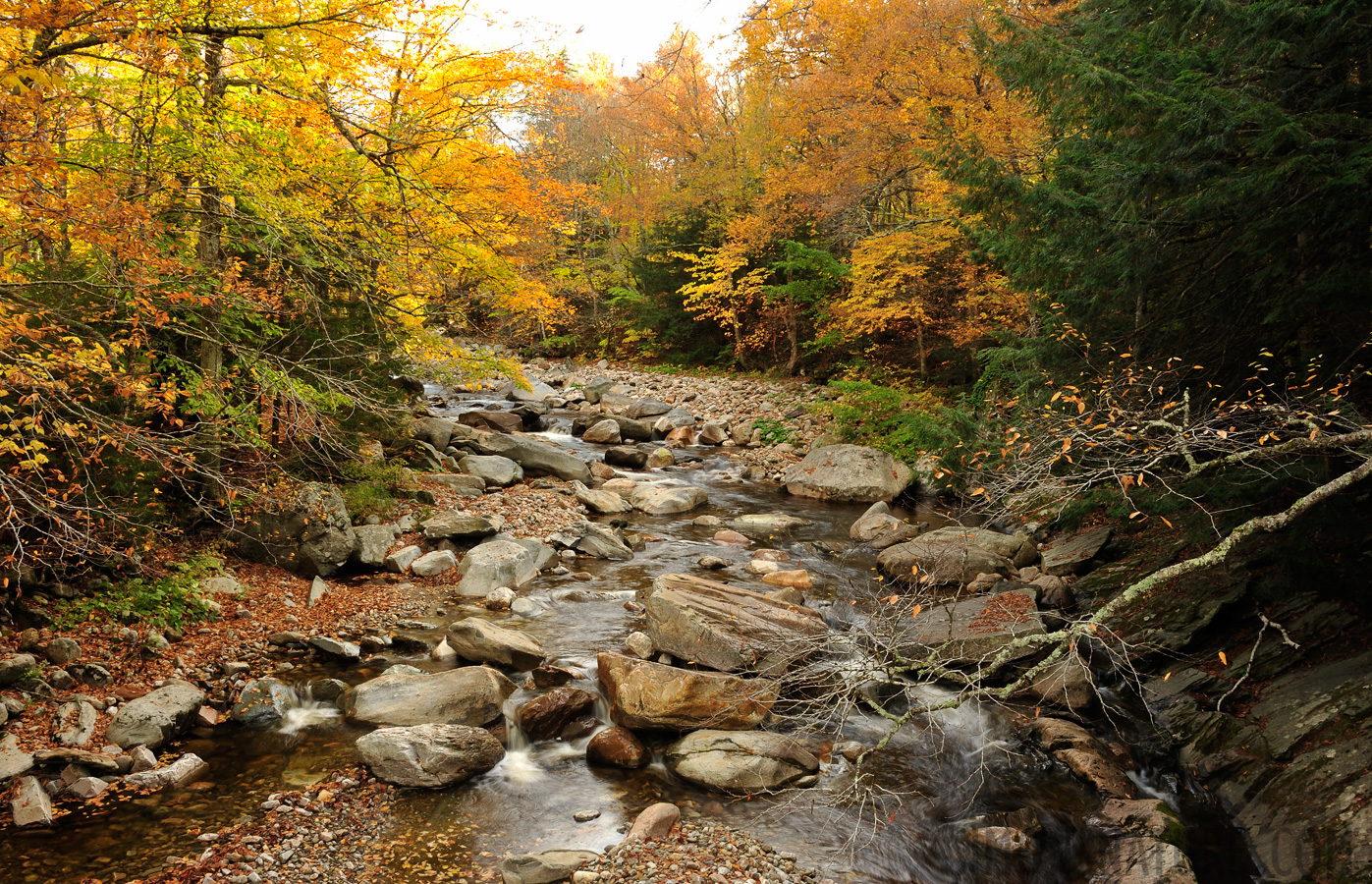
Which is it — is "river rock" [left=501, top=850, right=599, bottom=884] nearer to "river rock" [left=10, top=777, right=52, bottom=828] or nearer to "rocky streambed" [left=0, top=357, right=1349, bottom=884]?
"rocky streambed" [left=0, top=357, right=1349, bottom=884]

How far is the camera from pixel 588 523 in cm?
1123

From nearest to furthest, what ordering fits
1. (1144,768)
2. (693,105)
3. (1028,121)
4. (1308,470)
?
(1308,470) < (1144,768) < (1028,121) < (693,105)

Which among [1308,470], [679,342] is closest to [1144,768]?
[1308,470]

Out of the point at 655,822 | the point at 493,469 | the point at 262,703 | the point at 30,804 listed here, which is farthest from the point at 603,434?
the point at 30,804

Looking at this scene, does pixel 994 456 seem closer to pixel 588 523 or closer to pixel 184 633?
pixel 588 523

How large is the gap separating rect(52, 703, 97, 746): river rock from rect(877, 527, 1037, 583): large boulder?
8.08 metres

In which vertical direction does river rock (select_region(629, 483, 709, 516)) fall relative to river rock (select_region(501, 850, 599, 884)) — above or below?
above

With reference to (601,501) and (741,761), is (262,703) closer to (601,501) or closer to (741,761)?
(741,761)

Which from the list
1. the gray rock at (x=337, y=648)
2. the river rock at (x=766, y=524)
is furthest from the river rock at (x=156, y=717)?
the river rock at (x=766, y=524)

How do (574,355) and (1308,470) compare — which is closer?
(1308,470)

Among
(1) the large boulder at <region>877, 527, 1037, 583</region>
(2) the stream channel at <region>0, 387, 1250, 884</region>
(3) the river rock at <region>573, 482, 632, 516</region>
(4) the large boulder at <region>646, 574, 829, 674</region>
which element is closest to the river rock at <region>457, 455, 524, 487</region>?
(3) the river rock at <region>573, 482, 632, 516</region>

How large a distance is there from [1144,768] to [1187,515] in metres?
2.13

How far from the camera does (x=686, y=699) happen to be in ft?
19.7

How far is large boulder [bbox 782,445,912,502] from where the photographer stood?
13.9 meters
